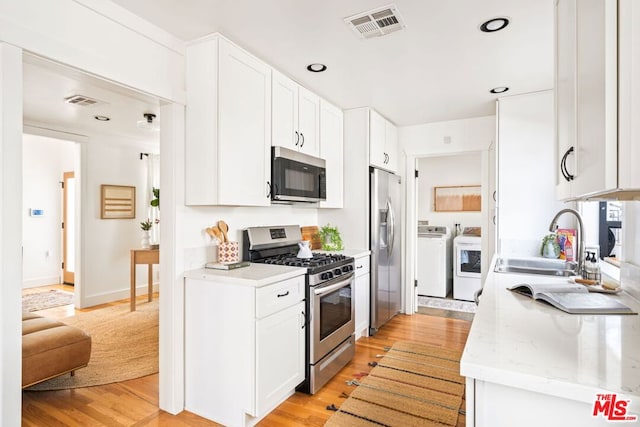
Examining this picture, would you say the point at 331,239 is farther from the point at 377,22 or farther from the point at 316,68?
the point at 377,22

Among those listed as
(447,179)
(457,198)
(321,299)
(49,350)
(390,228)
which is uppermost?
(447,179)

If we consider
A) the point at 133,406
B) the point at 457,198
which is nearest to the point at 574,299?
the point at 133,406

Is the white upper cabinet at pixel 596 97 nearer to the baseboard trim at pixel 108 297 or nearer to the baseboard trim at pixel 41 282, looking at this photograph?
the baseboard trim at pixel 108 297

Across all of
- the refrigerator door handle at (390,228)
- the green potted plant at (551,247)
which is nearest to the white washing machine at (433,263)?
the refrigerator door handle at (390,228)

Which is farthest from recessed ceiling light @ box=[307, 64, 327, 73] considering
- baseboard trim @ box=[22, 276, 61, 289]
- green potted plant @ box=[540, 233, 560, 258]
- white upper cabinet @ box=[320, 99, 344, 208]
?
baseboard trim @ box=[22, 276, 61, 289]

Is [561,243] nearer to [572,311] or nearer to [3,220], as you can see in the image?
[572,311]

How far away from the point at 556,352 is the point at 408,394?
1847 millimetres

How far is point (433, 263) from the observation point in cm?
536

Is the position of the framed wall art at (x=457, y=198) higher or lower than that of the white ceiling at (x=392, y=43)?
lower

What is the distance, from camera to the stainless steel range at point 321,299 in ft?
8.42

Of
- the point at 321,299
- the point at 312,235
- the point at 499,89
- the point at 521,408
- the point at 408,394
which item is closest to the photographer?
the point at 521,408

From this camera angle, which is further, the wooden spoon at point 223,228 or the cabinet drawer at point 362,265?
the cabinet drawer at point 362,265

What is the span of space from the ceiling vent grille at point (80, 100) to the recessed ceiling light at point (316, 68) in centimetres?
231

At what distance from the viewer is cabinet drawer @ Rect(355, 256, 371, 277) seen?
11.6 ft
